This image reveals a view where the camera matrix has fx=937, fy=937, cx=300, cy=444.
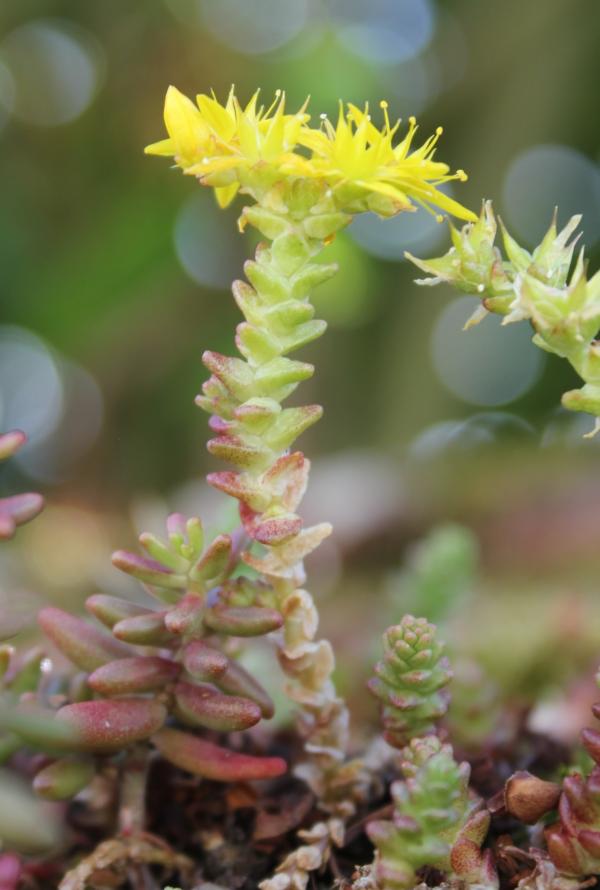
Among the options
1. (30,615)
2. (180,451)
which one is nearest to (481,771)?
(30,615)

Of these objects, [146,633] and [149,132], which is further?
[149,132]

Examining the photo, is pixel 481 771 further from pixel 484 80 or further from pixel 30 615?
pixel 484 80

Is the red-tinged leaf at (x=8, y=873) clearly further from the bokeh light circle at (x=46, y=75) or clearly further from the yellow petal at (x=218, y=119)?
the bokeh light circle at (x=46, y=75)

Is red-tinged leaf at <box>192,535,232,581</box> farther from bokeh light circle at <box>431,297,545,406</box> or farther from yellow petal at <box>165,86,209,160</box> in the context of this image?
bokeh light circle at <box>431,297,545,406</box>

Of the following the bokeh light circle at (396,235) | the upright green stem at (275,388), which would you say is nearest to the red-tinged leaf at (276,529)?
the upright green stem at (275,388)

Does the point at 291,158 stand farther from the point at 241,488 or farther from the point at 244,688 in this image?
the point at 244,688

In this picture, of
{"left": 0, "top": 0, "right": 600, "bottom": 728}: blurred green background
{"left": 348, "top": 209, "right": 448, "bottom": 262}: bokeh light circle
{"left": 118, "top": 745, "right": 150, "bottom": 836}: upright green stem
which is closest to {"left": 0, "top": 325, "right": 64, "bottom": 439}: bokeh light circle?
{"left": 0, "top": 0, "right": 600, "bottom": 728}: blurred green background
